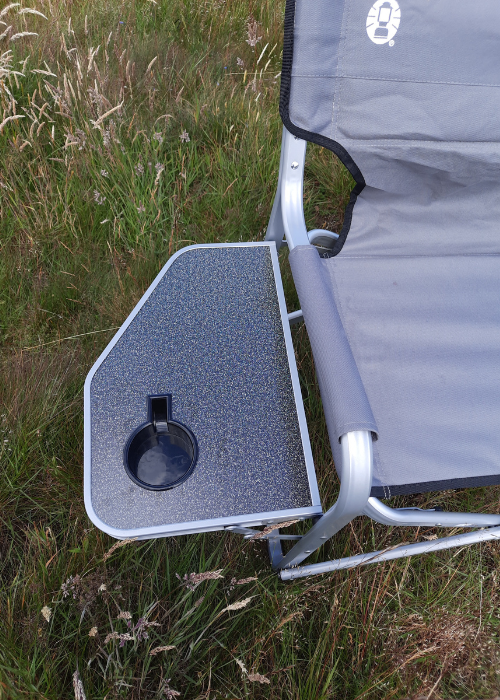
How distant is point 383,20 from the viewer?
3.41 feet

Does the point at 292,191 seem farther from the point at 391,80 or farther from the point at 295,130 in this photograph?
the point at 391,80

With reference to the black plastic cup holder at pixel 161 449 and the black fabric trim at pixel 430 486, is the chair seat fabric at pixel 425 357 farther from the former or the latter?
the black plastic cup holder at pixel 161 449

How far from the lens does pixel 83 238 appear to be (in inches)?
71.1

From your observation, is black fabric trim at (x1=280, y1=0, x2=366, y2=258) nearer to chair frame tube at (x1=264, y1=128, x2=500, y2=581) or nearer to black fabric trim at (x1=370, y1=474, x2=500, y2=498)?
chair frame tube at (x1=264, y1=128, x2=500, y2=581)

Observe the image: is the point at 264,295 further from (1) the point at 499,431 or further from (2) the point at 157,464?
(1) the point at 499,431

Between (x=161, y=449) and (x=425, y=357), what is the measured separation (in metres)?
0.66

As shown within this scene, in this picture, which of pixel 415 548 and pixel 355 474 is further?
pixel 415 548

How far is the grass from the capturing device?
42.9 inches

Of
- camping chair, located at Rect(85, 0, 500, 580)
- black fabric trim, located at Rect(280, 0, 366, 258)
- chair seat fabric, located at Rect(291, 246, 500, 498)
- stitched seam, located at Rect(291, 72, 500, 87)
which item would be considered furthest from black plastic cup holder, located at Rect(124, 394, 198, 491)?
stitched seam, located at Rect(291, 72, 500, 87)

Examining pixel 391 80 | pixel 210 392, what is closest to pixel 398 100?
pixel 391 80

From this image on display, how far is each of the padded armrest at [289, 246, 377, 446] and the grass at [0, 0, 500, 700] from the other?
0.43 metres

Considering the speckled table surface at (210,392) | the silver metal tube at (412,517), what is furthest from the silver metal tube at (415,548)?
the speckled table surface at (210,392)

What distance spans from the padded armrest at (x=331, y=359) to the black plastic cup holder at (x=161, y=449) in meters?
0.30

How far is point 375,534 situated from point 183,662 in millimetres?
613
